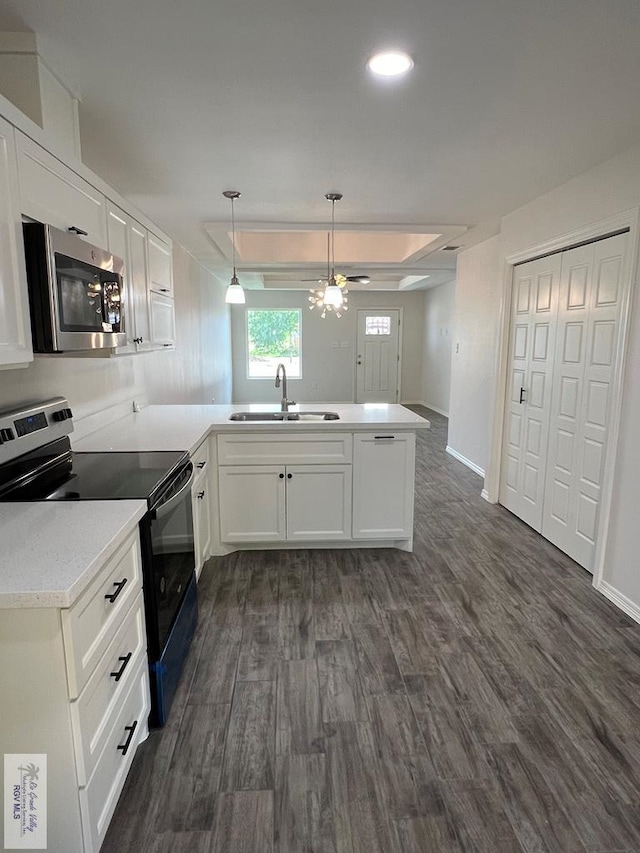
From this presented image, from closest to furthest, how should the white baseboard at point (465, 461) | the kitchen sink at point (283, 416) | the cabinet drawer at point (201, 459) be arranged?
1. the cabinet drawer at point (201, 459)
2. the kitchen sink at point (283, 416)
3. the white baseboard at point (465, 461)

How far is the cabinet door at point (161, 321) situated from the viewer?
2.93m

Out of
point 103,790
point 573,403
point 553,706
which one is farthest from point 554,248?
point 103,790

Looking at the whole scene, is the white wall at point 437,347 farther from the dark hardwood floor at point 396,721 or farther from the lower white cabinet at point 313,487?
the dark hardwood floor at point 396,721

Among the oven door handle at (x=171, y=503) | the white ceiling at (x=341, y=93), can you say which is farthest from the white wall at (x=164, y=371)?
the white ceiling at (x=341, y=93)

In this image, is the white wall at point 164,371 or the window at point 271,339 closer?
the white wall at point 164,371

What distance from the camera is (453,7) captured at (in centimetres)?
149

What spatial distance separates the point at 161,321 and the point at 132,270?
24.4 inches

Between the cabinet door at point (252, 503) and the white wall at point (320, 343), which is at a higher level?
the white wall at point (320, 343)

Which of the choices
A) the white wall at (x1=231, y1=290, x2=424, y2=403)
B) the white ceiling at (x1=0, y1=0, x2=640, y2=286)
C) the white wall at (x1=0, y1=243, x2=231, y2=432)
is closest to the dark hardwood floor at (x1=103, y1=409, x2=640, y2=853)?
the white wall at (x1=0, y1=243, x2=231, y2=432)

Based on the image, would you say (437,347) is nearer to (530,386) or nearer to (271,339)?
(271,339)

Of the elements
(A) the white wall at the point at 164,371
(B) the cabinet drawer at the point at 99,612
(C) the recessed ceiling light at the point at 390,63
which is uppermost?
(C) the recessed ceiling light at the point at 390,63

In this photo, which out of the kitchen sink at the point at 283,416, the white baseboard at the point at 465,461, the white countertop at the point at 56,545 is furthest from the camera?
the white baseboard at the point at 465,461

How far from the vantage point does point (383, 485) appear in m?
3.15

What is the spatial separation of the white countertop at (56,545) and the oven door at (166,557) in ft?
0.58
